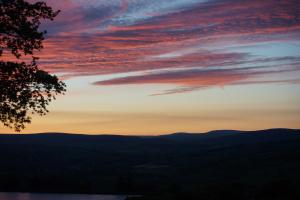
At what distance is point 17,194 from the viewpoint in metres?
125

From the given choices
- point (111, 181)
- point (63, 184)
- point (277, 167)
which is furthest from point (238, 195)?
point (277, 167)

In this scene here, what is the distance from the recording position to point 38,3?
2555 centimetres

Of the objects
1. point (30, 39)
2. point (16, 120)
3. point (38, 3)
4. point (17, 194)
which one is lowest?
point (17, 194)

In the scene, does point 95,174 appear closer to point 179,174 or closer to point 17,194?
point 179,174

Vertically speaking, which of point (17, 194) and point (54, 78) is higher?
point (54, 78)

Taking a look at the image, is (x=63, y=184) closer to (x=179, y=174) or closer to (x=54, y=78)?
(x=179, y=174)

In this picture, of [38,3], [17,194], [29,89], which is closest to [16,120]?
[29,89]

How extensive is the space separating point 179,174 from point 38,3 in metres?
172

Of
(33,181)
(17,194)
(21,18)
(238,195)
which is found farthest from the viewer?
(33,181)

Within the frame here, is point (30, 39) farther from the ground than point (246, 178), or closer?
farther from the ground

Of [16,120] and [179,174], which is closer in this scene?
[16,120]

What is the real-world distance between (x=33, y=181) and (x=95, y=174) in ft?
182

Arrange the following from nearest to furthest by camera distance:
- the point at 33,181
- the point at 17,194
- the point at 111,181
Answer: the point at 17,194 → the point at 33,181 → the point at 111,181

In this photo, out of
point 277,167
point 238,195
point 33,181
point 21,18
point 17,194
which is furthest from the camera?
point 277,167
